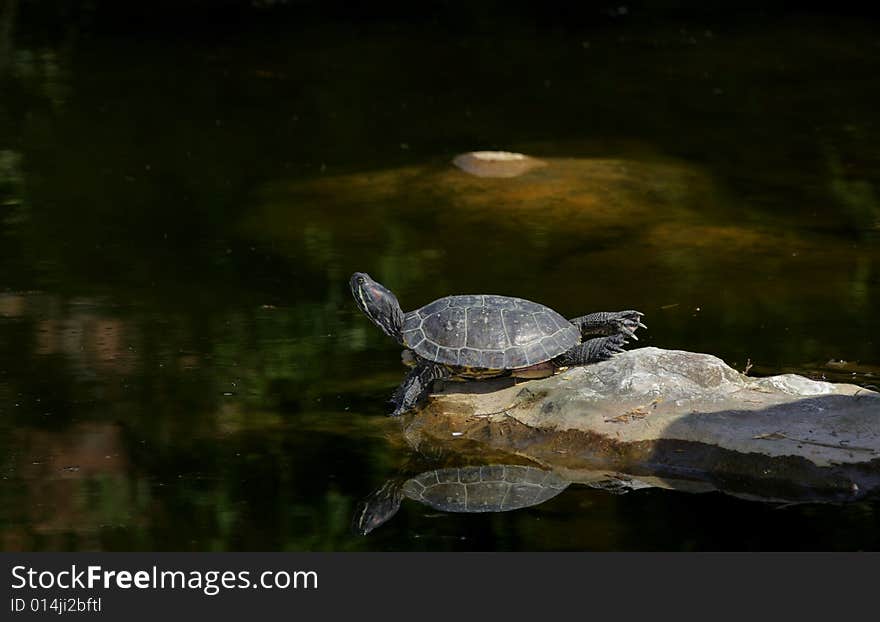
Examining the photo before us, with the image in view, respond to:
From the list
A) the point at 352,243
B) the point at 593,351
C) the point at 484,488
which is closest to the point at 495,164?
the point at 352,243

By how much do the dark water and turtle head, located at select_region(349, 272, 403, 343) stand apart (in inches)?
13.7

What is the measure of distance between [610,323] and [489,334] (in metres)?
0.67

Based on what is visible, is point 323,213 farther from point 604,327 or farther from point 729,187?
point 604,327

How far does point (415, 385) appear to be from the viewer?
25.1 ft

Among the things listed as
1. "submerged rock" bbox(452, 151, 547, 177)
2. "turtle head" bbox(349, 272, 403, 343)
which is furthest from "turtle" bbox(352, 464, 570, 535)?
"submerged rock" bbox(452, 151, 547, 177)

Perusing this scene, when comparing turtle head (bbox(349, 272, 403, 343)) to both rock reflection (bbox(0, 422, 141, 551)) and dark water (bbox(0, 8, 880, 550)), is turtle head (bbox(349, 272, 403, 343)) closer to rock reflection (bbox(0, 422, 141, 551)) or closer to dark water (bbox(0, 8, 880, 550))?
dark water (bbox(0, 8, 880, 550))

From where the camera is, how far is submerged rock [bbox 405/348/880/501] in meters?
6.72

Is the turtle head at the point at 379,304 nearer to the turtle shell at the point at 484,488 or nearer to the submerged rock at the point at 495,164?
the turtle shell at the point at 484,488

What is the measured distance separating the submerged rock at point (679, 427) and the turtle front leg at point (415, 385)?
0.08 metres

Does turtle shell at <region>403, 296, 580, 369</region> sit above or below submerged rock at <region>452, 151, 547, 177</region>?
above

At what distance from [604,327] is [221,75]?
31.9ft

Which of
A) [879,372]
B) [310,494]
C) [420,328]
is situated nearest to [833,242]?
[879,372]

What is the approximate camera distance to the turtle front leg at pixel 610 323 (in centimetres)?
777

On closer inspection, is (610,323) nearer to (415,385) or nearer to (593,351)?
(593,351)
